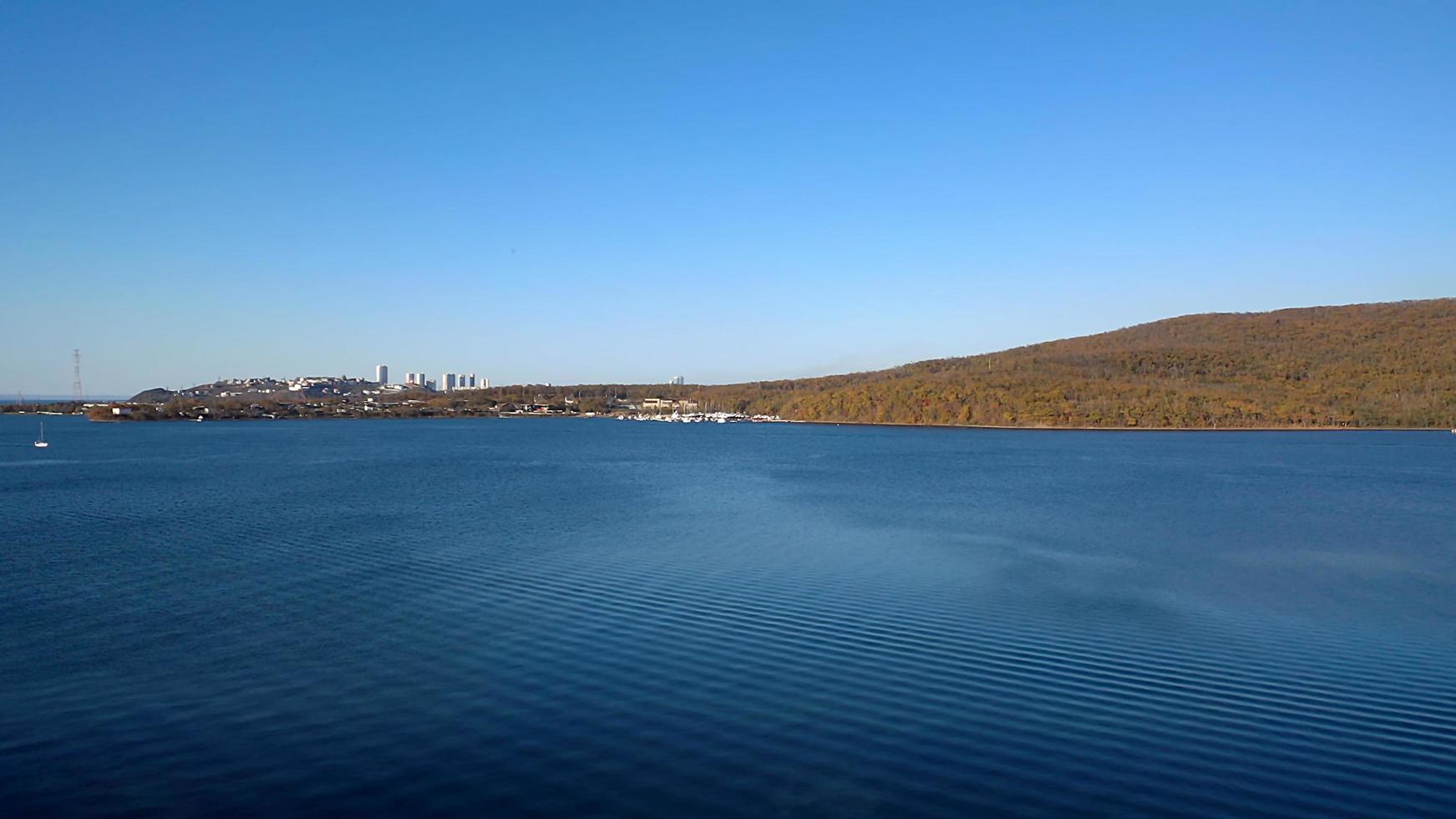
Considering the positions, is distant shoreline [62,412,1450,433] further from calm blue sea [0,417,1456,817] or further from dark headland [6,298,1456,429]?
calm blue sea [0,417,1456,817]

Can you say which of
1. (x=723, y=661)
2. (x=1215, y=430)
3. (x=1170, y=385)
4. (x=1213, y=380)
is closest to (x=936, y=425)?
(x=1170, y=385)

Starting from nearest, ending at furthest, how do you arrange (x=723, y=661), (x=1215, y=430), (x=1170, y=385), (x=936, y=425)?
(x=723, y=661) < (x=1215, y=430) < (x=1170, y=385) < (x=936, y=425)

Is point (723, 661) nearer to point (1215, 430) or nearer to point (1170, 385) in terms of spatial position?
point (1215, 430)

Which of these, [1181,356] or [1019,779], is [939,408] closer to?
[1181,356]

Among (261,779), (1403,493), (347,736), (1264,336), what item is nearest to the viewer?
(261,779)

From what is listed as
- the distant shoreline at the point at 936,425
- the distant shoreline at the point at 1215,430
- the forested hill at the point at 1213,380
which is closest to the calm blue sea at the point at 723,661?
the distant shoreline at the point at 1215,430

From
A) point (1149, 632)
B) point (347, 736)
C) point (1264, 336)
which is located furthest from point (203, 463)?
point (1264, 336)

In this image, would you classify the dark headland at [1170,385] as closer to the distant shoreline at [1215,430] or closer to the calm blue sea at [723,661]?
the distant shoreline at [1215,430]
